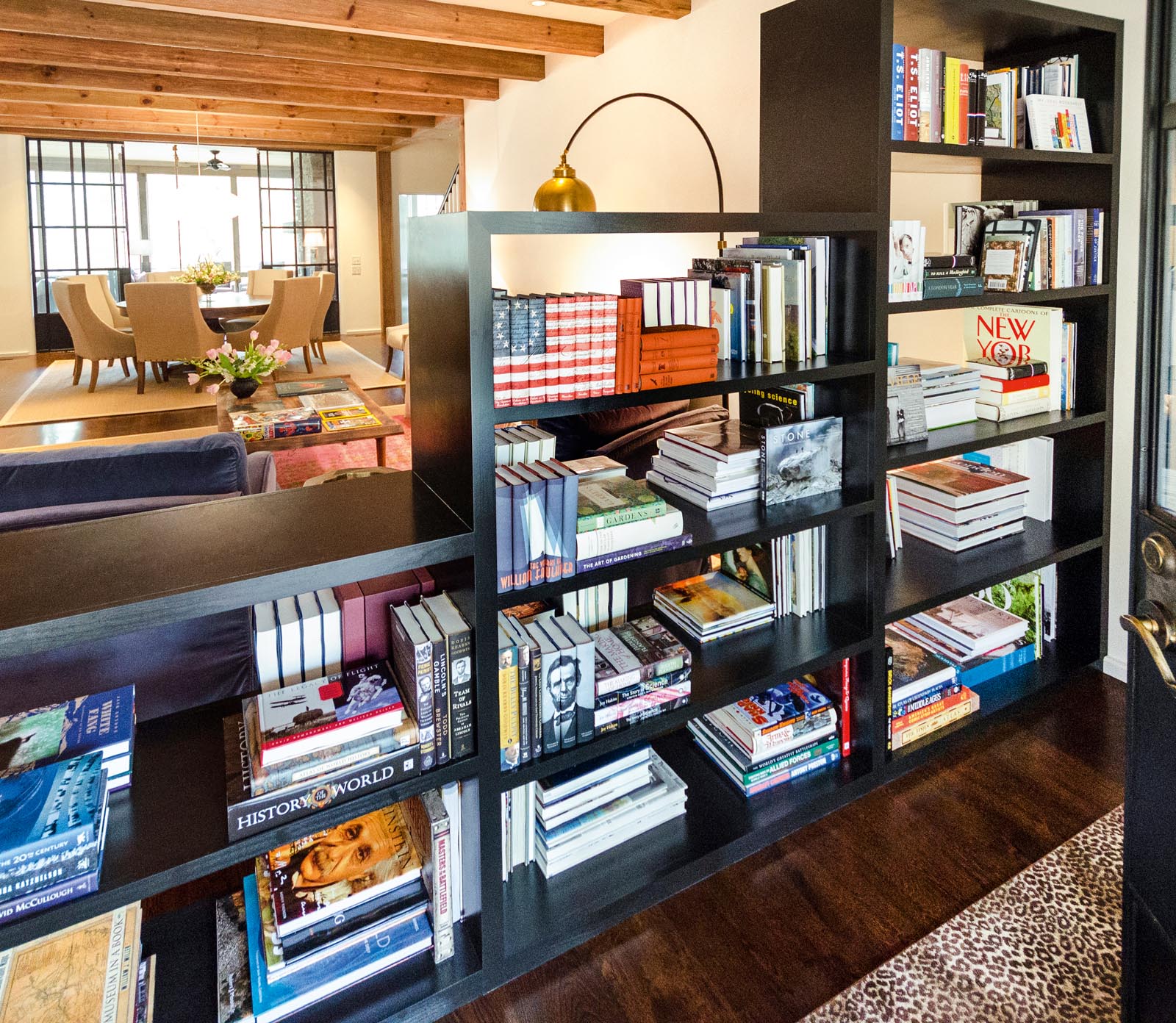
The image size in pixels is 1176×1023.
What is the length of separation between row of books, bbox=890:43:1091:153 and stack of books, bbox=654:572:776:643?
108 cm

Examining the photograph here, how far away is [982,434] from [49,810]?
2111 mm

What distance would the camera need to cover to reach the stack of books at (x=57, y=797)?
112 cm

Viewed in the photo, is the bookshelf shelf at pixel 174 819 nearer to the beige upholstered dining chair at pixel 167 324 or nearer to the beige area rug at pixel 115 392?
the beige area rug at pixel 115 392

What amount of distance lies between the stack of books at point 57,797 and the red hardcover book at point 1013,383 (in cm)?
216

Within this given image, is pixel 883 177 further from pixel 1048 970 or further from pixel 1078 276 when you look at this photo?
pixel 1048 970

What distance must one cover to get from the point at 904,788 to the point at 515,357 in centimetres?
147

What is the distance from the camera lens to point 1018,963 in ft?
5.31

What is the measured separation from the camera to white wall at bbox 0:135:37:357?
381 inches

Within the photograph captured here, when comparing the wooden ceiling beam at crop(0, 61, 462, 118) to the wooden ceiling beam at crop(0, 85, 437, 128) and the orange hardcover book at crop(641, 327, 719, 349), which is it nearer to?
the wooden ceiling beam at crop(0, 85, 437, 128)

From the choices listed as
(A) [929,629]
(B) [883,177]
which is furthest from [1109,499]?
(B) [883,177]

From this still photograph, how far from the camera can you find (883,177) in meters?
1.81

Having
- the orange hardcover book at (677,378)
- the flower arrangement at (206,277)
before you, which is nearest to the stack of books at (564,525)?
the orange hardcover book at (677,378)

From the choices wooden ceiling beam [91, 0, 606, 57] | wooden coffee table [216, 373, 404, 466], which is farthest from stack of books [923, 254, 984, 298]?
wooden ceiling beam [91, 0, 606, 57]

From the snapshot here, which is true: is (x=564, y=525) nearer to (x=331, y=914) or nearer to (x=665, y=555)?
(x=665, y=555)
